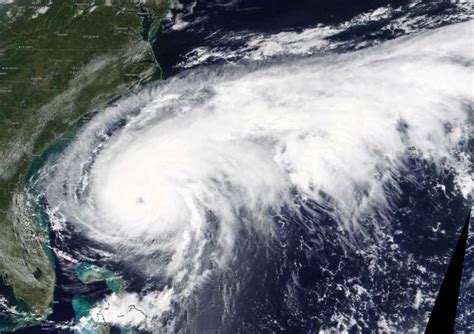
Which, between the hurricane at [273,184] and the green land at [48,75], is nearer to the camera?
the hurricane at [273,184]

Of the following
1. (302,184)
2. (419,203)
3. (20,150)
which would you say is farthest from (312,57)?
(20,150)

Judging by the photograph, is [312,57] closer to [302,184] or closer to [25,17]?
[302,184]

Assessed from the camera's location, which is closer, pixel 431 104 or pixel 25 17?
pixel 431 104

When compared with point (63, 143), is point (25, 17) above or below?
above

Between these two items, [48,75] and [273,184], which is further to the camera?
[48,75]

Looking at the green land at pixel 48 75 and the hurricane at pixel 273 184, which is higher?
the green land at pixel 48 75

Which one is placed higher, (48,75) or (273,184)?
(48,75)
